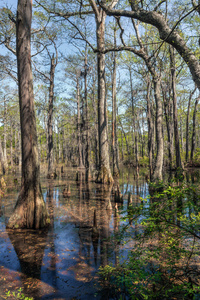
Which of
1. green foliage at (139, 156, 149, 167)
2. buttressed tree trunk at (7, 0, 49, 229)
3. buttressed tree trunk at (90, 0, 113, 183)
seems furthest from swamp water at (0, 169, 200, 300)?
green foliage at (139, 156, 149, 167)

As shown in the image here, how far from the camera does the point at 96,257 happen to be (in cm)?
386

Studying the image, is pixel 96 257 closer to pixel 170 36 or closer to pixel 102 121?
pixel 170 36

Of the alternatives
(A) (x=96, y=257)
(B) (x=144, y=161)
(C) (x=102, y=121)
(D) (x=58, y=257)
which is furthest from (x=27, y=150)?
(B) (x=144, y=161)

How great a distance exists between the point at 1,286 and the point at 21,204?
2.46m

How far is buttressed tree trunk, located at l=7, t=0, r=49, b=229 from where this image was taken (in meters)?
5.27

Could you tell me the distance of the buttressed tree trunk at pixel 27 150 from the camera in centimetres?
527

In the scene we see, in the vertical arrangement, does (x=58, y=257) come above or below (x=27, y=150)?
below

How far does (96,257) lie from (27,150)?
3.35m

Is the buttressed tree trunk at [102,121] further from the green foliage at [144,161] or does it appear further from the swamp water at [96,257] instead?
the green foliage at [144,161]

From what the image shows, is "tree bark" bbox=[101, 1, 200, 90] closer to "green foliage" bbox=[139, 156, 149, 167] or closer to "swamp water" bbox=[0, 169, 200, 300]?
"swamp water" bbox=[0, 169, 200, 300]

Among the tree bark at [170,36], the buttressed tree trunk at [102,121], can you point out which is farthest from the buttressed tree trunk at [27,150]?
the buttressed tree trunk at [102,121]

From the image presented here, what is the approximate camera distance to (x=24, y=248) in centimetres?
424

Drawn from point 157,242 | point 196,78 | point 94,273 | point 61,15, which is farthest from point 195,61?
point 61,15

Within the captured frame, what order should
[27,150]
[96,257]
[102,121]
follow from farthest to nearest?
[102,121] → [27,150] → [96,257]
